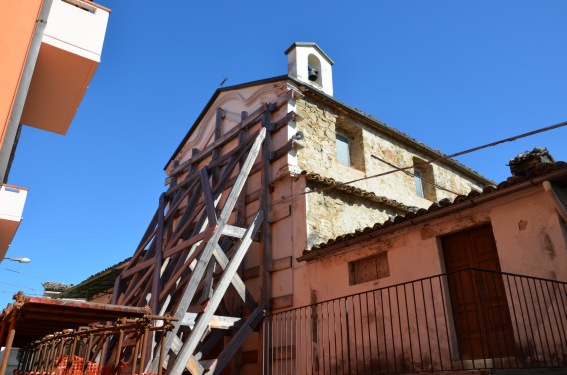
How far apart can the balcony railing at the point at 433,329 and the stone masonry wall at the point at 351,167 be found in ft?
6.10

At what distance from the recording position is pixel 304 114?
11.1 m

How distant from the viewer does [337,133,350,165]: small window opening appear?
11916mm

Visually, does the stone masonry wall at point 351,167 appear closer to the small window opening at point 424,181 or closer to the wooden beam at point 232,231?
the small window opening at point 424,181

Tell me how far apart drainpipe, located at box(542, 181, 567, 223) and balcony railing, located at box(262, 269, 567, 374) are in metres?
0.87

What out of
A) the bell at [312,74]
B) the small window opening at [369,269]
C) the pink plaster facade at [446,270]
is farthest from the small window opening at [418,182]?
the pink plaster facade at [446,270]

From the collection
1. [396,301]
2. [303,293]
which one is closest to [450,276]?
[396,301]

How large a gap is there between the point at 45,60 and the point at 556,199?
6.76 metres

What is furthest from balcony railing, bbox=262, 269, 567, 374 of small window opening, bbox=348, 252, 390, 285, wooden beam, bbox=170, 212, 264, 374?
wooden beam, bbox=170, 212, 264, 374

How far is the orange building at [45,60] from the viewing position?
4.57 m

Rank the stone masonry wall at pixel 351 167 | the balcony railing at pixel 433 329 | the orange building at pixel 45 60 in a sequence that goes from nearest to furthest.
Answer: the orange building at pixel 45 60, the balcony railing at pixel 433 329, the stone masonry wall at pixel 351 167

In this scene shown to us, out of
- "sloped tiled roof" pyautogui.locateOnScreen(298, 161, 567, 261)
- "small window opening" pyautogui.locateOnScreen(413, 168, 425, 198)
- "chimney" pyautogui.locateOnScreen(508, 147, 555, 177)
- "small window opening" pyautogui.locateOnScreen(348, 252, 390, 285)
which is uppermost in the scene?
"small window opening" pyautogui.locateOnScreen(413, 168, 425, 198)

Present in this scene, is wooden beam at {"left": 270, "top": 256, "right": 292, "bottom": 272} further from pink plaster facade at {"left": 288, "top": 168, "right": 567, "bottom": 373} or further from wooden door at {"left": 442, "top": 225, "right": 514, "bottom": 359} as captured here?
wooden door at {"left": 442, "top": 225, "right": 514, "bottom": 359}

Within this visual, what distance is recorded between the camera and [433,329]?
21.9 ft

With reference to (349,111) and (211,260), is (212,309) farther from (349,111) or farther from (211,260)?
(349,111)
